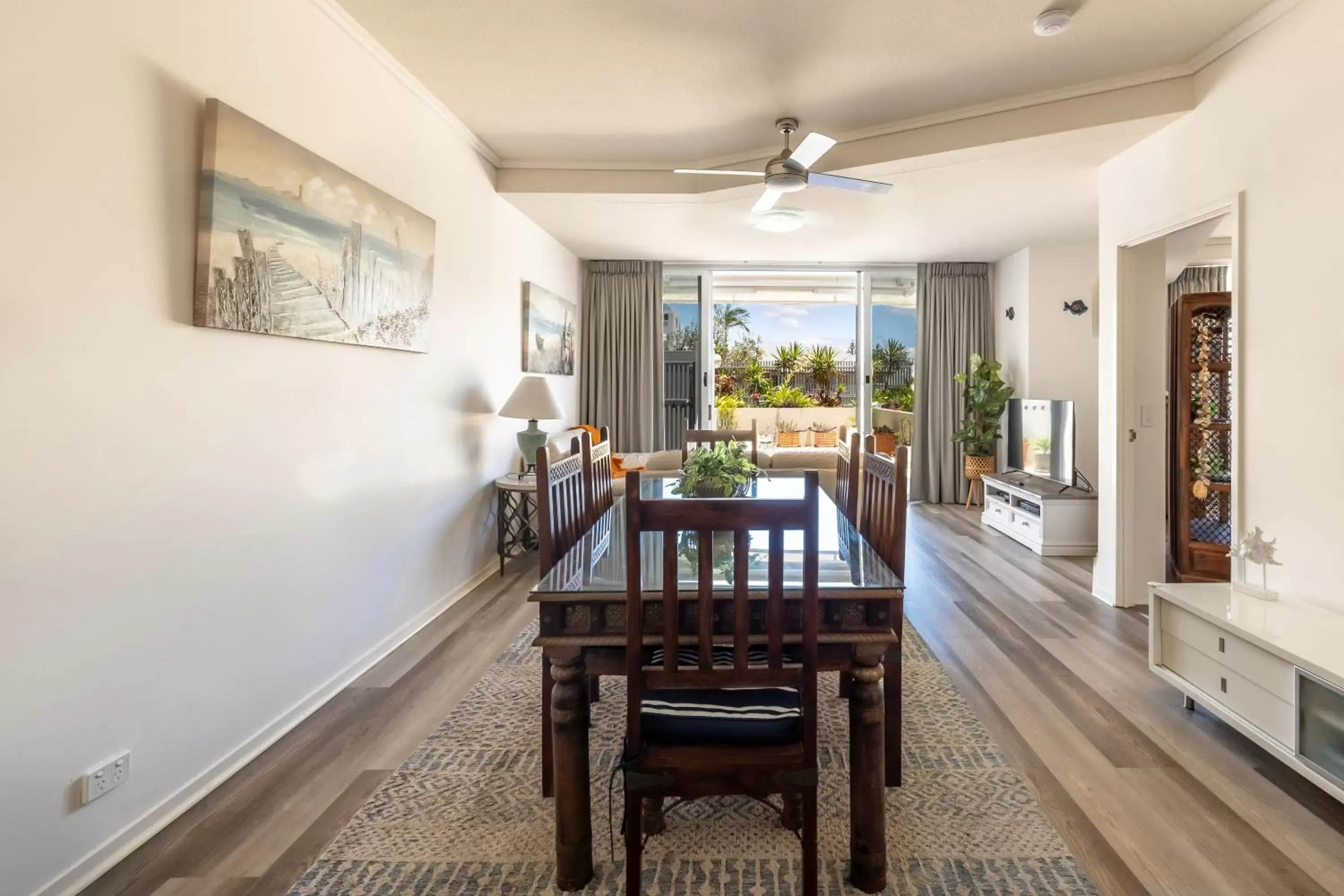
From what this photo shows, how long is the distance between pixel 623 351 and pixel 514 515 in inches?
112

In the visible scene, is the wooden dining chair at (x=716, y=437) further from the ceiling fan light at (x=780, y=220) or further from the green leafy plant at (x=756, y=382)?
the green leafy plant at (x=756, y=382)

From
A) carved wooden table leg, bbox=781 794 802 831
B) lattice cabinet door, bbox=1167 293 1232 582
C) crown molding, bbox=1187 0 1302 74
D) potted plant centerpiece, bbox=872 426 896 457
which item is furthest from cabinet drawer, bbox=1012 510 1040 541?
carved wooden table leg, bbox=781 794 802 831

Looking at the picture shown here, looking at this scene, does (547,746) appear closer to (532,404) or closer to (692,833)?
(692,833)

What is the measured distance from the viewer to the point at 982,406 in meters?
6.15

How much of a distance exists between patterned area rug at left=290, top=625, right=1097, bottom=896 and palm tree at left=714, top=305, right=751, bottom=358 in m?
7.95

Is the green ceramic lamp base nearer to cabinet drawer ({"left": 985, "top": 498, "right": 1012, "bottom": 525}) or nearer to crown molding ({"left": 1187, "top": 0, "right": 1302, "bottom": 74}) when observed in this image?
cabinet drawer ({"left": 985, "top": 498, "right": 1012, "bottom": 525})

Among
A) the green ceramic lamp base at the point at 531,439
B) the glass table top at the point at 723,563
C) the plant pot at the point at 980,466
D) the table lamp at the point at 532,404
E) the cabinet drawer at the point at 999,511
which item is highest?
the table lamp at the point at 532,404

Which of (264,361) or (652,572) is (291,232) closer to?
(264,361)

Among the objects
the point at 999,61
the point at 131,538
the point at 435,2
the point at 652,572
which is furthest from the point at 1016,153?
the point at 131,538

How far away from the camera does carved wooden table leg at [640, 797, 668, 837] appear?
66.6 inches

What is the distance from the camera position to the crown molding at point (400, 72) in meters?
2.47

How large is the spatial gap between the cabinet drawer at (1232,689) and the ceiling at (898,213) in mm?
2441

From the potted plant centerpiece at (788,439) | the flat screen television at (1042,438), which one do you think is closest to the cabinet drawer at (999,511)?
the flat screen television at (1042,438)

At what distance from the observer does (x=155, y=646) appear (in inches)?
68.4
